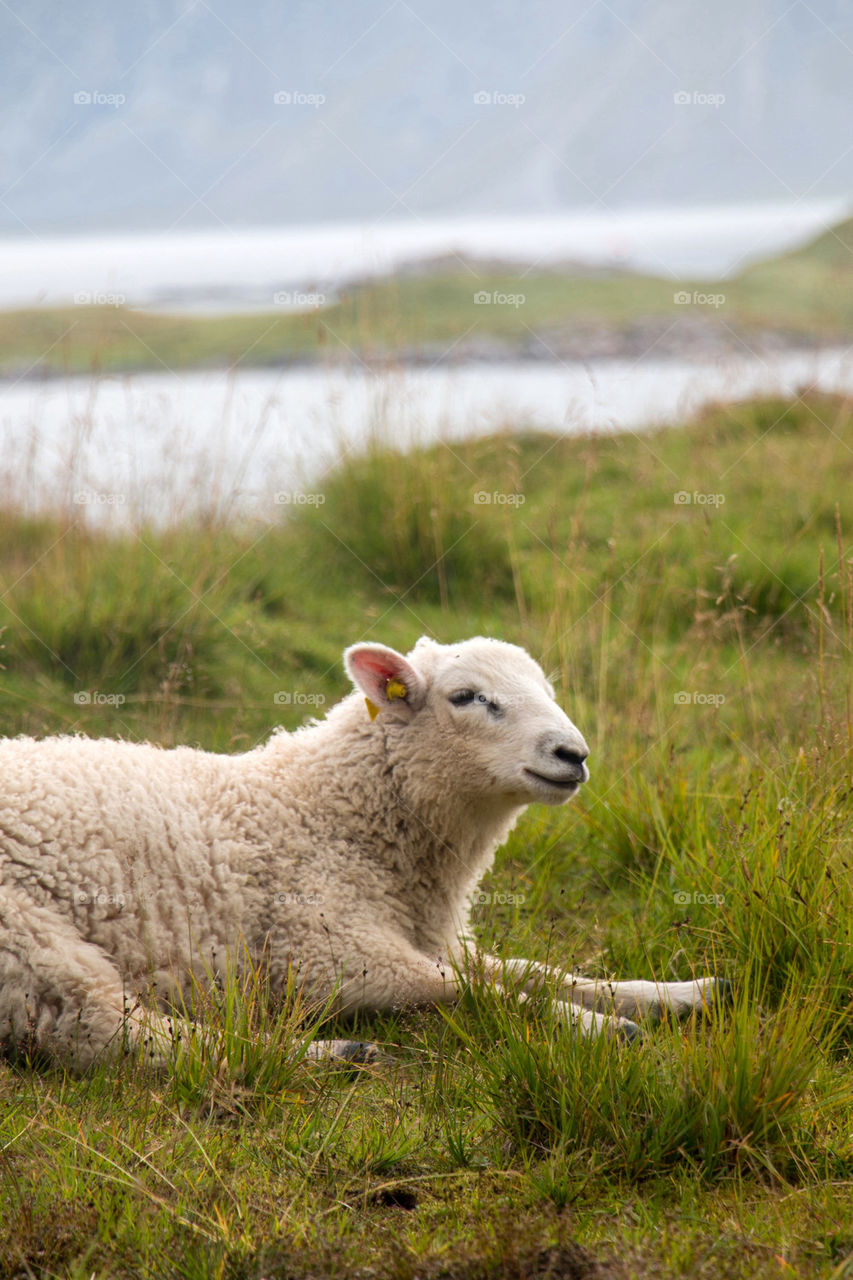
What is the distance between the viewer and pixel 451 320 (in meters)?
22.6

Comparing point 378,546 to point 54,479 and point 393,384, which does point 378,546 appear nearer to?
point 393,384

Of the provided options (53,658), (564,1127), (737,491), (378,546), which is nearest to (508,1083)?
(564,1127)

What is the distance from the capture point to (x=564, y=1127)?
3.01 m

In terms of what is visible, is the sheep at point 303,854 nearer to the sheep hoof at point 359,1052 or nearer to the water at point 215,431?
the sheep hoof at point 359,1052

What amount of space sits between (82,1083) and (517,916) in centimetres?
175
